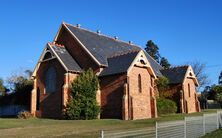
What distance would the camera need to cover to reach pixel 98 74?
3525cm

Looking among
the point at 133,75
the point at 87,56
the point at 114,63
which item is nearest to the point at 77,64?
the point at 87,56

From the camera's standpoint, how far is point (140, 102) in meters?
34.3

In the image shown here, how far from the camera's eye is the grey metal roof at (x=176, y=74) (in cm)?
4525

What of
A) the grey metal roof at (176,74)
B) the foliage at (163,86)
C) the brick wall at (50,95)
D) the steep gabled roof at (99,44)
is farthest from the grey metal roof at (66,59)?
the grey metal roof at (176,74)

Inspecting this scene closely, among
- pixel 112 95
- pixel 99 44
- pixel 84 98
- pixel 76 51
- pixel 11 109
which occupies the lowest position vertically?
pixel 11 109

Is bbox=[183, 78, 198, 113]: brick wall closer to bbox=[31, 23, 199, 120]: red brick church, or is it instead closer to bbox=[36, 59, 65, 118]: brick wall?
bbox=[31, 23, 199, 120]: red brick church

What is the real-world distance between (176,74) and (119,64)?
1526 cm

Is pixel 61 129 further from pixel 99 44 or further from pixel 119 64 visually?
pixel 99 44

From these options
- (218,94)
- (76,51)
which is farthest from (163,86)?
(218,94)

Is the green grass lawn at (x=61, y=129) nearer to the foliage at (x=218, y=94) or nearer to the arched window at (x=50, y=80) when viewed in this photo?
the arched window at (x=50, y=80)

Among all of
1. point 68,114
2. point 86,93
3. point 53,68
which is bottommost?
point 68,114

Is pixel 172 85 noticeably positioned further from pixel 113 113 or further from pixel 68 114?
pixel 68 114

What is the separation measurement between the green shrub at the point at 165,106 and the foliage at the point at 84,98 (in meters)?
10.1

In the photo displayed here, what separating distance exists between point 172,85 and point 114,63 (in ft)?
46.4
